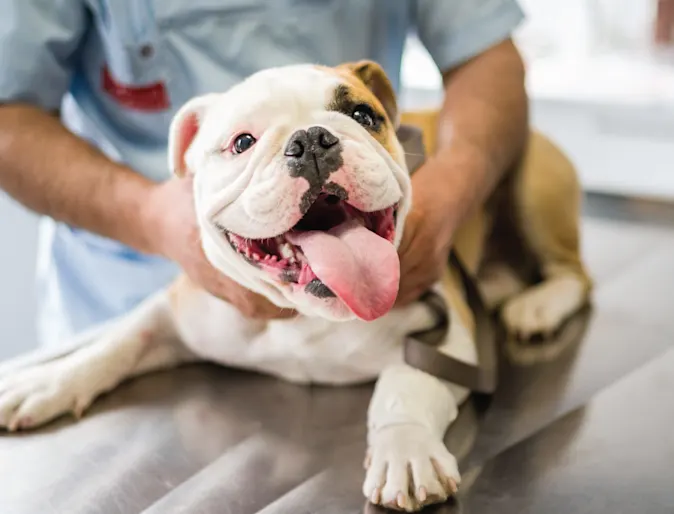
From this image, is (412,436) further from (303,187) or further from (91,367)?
(91,367)

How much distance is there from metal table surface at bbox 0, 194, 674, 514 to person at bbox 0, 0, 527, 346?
0.49 ft

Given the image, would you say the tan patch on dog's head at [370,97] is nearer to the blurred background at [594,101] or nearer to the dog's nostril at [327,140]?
the dog's nostril at [327,140]

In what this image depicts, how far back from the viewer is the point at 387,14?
4.75ft

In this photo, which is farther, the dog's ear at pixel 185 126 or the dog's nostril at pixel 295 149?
the dog's ear at pixel 185 126

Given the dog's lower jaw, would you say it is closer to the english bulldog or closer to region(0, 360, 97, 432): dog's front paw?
the english bulldog

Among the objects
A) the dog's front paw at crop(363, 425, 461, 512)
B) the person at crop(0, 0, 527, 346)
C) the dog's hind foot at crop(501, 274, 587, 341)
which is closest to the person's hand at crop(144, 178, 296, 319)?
the person at crop(0, 0, 527, 346)

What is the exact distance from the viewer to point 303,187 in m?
0.84

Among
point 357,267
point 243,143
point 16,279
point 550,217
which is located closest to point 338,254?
point 357,267

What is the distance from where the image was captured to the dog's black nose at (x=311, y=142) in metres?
0.85

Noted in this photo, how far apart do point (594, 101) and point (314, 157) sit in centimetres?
158

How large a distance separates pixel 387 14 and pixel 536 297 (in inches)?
21.2

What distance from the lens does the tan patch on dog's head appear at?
950 mm

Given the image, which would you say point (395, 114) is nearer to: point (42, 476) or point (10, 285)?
point (42, 476)

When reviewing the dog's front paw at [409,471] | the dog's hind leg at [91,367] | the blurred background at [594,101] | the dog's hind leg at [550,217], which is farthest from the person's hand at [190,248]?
the blurred background at [594,101]
